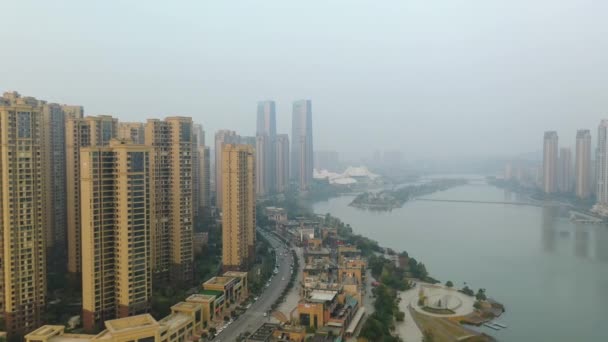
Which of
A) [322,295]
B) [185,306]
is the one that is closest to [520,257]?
[322,295]

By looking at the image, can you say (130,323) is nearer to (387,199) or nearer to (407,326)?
(407,326)

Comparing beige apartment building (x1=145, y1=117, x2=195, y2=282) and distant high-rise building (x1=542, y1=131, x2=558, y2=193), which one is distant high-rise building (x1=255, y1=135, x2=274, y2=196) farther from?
beige apartment building (x1=145, y1=117, x2=195, y2=282)

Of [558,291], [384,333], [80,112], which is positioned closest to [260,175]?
[80,112]

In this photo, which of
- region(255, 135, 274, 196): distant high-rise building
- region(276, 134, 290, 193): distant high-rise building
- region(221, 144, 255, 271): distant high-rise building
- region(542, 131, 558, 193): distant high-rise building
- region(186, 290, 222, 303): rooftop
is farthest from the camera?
region(276, 134, 290, 193): distant high-rise building

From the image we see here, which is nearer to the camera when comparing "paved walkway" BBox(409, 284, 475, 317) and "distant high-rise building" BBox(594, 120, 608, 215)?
"paved walkway" BBox(409, 284, 475, 317)

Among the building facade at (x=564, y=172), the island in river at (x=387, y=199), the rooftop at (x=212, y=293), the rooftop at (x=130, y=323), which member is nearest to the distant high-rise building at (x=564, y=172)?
the building facade at (x=564, y=172)

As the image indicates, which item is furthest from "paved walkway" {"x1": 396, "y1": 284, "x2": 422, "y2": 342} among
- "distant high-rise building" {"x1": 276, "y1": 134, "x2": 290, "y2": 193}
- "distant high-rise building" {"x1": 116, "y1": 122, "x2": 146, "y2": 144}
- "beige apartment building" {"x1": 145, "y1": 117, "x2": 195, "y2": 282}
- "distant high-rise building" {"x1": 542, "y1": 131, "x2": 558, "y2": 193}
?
"distant high-rise building" {"x1": 542, "y1": 131, "x2": 558, "y2": 193}
